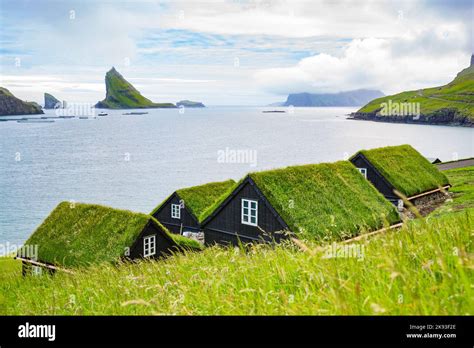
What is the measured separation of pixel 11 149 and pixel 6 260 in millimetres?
127353

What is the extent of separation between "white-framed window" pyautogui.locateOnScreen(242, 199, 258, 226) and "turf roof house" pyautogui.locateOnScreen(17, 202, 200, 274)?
541cm

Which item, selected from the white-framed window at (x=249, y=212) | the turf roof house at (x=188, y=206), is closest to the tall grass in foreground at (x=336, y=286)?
the white-framed window at (x=249, y=212)

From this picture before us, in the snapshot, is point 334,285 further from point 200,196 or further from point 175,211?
point 175,211

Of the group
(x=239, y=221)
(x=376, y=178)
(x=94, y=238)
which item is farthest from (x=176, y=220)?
(x=376, y=178)

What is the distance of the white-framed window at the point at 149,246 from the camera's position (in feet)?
97.1

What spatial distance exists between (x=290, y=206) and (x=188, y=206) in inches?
749

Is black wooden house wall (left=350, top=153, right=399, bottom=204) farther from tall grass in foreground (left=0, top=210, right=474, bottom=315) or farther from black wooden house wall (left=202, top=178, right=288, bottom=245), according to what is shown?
tall grass in foreground (left=0, top=210, right=474, bottom=315)

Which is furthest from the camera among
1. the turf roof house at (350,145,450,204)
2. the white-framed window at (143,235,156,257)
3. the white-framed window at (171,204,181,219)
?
the white-framed window at (171,204,181,219)

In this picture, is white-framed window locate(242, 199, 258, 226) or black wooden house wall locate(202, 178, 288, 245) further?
white-framed window locate(242, 199, 258, 226)

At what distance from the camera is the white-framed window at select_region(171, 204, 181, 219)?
44094 millimetres

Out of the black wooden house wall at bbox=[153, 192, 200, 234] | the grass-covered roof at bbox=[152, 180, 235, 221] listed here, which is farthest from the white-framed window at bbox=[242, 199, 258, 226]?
the black wooden house wall at bbox=[153, 192, 200, 234]

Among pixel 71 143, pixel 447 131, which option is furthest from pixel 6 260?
pixel 447 131

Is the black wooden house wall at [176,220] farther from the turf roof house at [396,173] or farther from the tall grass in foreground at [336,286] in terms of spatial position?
the tall grass in foreground at [336,286]

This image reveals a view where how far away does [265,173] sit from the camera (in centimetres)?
2744
